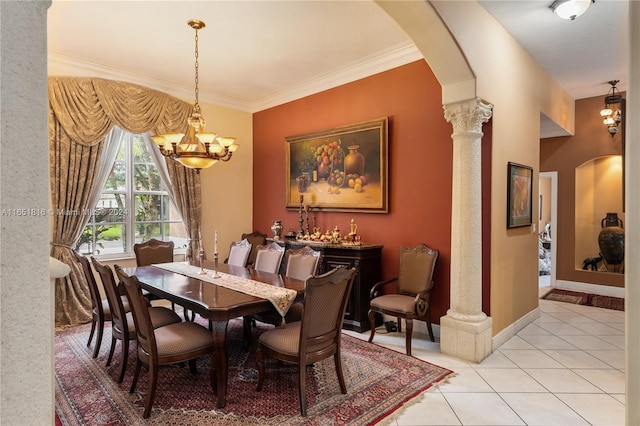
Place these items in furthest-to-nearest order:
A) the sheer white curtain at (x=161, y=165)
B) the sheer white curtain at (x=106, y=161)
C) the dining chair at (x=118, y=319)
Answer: the sheer white curtain at (x=161, y=165), the sheer white curtain at (x=106, y=161), the dining chair at (x=118, y=319)

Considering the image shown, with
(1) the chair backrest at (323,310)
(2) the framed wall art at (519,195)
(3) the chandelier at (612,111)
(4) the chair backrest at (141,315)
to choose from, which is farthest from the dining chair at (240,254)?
(3) the chandelier at (612,111)

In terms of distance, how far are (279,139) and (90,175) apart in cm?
261

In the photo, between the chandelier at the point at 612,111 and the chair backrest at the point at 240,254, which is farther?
the chandelier at the point at 612,111

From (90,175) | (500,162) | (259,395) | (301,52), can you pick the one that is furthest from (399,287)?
(90,175)

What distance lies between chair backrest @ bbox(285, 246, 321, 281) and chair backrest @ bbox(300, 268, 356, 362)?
0.88 metres

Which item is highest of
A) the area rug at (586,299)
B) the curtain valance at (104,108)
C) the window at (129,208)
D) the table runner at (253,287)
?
the curtain valance at (104,108)

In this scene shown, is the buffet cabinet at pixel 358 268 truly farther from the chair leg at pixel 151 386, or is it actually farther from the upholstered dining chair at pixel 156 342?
the chair leg at pixel 151 386

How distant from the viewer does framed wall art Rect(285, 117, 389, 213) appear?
14.3 ft

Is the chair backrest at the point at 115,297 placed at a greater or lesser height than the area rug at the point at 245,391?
greater

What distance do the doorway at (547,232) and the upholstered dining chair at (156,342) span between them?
18.9ft

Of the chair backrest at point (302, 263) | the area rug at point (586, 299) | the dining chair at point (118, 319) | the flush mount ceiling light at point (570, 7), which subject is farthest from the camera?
the area rug at point (586, 299)

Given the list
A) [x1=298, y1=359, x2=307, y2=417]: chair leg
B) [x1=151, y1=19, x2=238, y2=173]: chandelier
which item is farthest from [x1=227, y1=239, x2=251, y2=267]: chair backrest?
[x1=298, y1=359, x2=307, y2=417]: chair leg

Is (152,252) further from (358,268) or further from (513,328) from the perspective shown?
(513,328)

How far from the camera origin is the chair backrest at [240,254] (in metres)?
4.31
